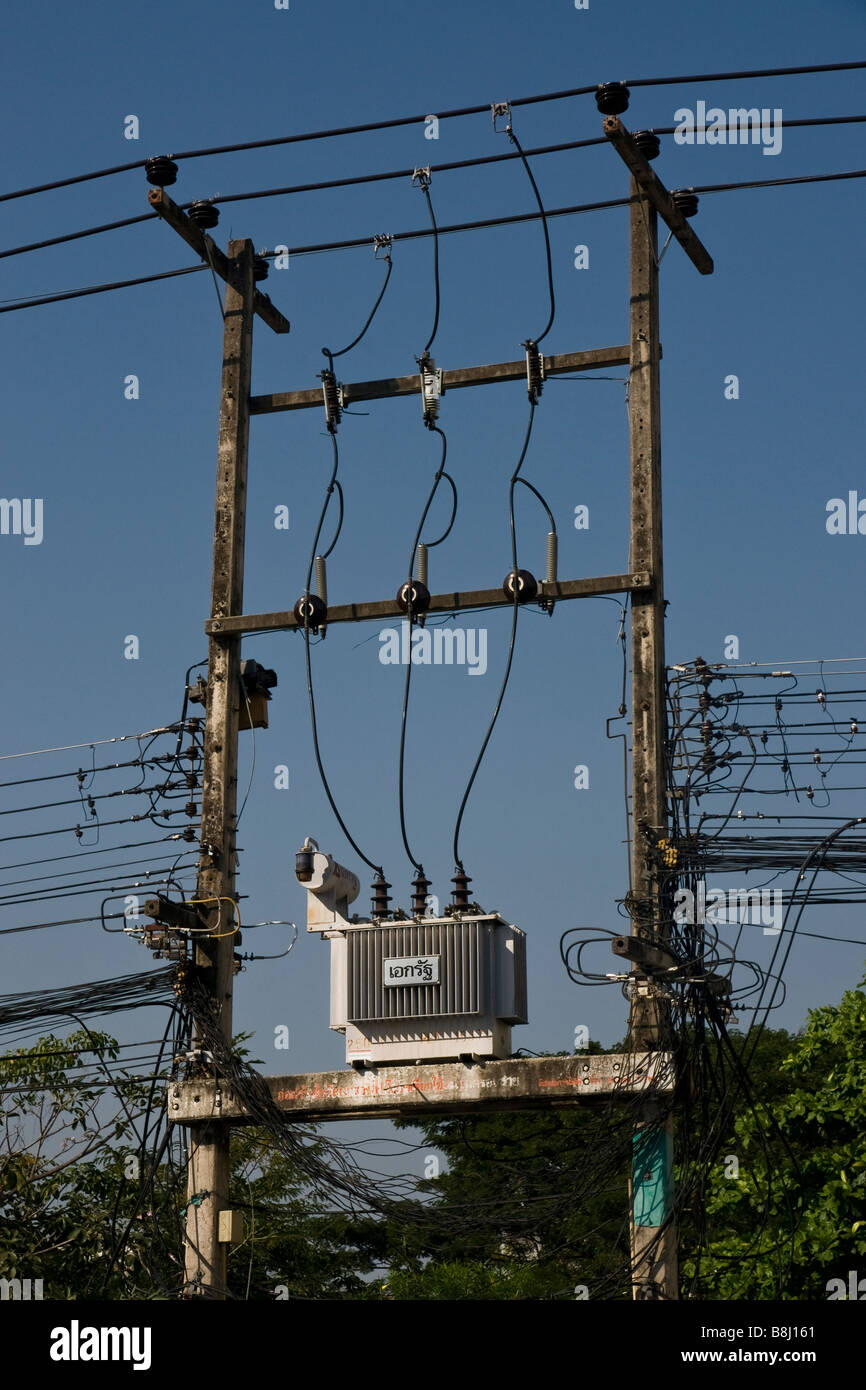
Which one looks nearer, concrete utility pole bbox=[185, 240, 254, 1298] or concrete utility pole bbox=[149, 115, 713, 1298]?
concrete utility pole bbox=[149, 115, 713, 1298]

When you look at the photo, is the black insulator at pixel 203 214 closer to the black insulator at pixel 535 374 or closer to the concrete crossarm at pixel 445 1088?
the black insulator at pixel 535 374

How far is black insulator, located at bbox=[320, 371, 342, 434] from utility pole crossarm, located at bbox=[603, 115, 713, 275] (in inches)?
93.1

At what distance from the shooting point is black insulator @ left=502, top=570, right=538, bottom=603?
10.9 metres

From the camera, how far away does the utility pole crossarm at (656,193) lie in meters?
10.8

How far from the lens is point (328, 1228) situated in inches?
1382

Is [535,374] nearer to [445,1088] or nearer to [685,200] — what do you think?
[685,200]

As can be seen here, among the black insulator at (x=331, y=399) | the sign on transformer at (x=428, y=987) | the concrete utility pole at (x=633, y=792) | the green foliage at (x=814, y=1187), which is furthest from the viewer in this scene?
the green foliage at (x=814, y=1187)

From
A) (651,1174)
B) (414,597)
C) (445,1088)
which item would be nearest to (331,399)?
(414,597)

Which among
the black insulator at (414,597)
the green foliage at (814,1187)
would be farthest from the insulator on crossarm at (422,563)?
the green foliage at (814,1187)

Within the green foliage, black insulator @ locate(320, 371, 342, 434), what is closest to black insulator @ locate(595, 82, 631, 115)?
black insulator @ locate(320, 371, 342, 434)

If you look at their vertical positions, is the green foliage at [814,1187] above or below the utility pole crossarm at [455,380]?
below

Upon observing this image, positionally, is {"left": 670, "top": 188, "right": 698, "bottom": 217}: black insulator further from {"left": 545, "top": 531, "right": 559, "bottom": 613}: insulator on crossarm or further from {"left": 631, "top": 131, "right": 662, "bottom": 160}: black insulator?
{"left": 545, "top": 531, "right": 559, "bottom": 613}: insulator on crossarm

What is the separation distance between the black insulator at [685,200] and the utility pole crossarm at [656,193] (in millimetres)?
26
